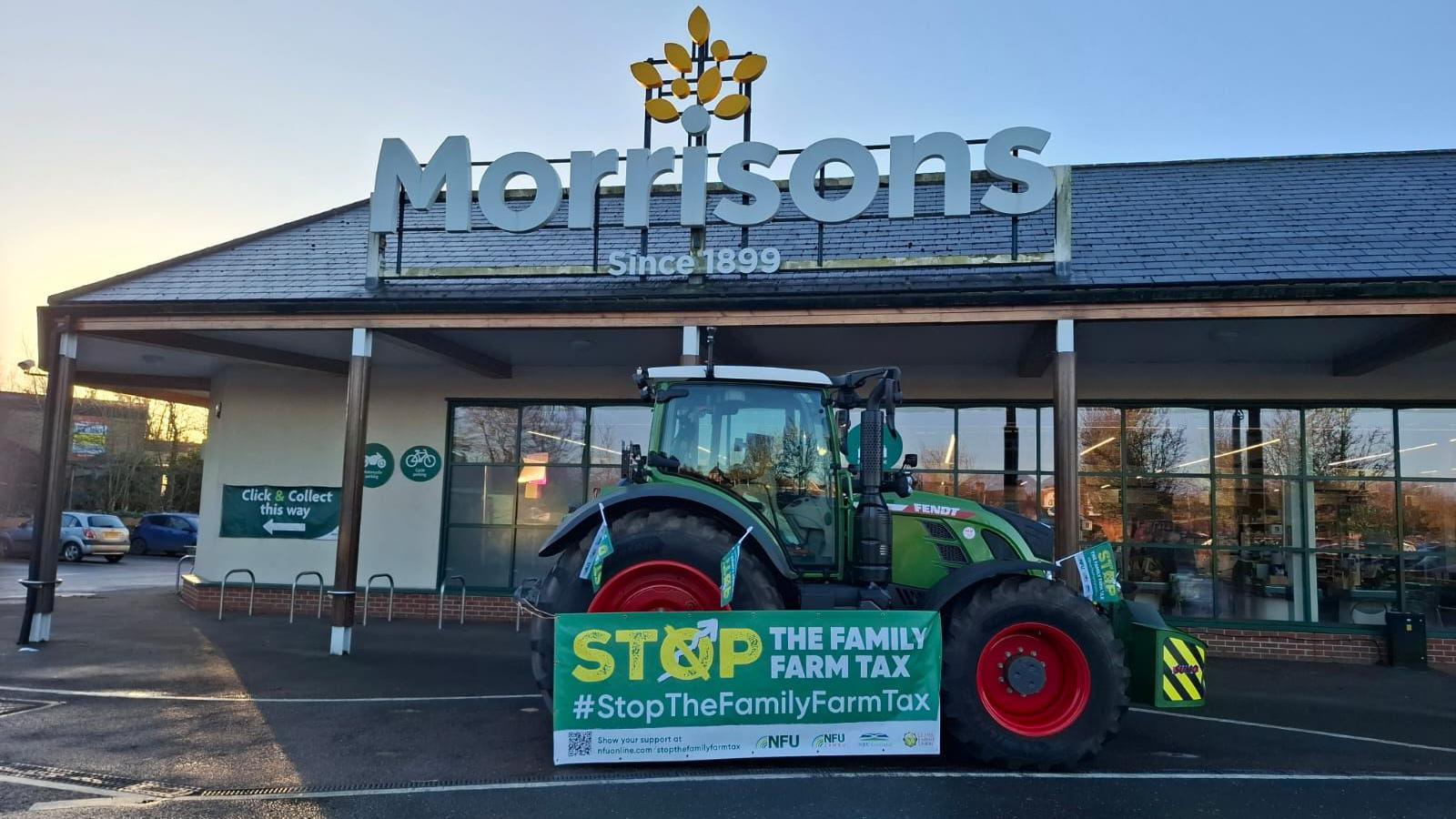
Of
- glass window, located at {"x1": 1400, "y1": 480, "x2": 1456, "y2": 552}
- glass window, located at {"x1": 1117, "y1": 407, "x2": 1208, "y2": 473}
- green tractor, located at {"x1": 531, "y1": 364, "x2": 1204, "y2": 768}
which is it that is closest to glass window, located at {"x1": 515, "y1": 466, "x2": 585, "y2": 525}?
green tractor, located at {"x1": 531, "y1": 364, "x2": 1204, "y2": 768}

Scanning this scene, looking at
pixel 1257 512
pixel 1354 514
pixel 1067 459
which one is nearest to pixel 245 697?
pixel 1067 459

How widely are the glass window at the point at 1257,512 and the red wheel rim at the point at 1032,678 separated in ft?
24.6

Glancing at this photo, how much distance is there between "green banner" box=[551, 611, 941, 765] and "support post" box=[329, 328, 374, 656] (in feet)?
16.7

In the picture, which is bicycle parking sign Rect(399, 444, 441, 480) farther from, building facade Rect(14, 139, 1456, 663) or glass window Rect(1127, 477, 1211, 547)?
glass window Rect(1127, 477, 1211, 547)

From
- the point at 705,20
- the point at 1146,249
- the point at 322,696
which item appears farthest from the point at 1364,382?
the point at 322,696

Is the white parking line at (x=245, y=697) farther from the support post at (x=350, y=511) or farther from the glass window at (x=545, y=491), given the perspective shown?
the glass window at (x=545, y=491)

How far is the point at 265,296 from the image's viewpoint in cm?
1039

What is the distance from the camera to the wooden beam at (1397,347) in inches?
352

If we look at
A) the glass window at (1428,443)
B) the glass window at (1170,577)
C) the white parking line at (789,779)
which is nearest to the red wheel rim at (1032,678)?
the white parking line at (789,779)

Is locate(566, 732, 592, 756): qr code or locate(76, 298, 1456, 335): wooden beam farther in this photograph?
locate(76, 298, 1456, 335): wooden beam

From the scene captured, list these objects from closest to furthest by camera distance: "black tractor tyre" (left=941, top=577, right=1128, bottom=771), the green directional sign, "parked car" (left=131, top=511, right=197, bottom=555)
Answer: "black tractor tyre" (left=941, top=577, right=1128, bottom=771)
the green directional sign
"parked car" (left=131, top=511, right=197, bottom=555)

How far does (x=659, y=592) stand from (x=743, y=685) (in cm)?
77

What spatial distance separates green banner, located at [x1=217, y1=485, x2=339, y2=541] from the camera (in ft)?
44.6

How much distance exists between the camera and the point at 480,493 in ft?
44.4
